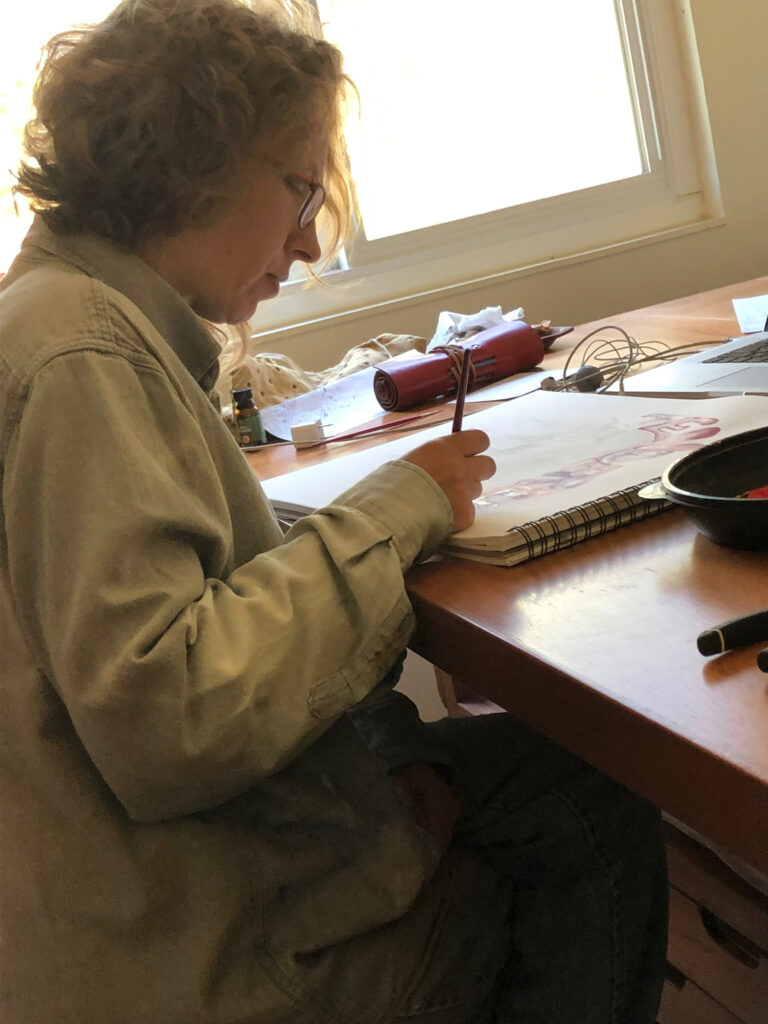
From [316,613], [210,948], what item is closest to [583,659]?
[316,613]

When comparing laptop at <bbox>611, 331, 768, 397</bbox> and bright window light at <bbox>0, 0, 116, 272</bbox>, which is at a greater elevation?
bright window light at <bbox>0, 0, 116, 272</bbox>

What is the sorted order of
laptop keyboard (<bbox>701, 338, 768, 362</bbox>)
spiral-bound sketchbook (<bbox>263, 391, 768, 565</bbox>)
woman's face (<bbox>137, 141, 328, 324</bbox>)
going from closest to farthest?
1. spiral-bound sketchbook (<bbox>263, 391, 768, 565</bbox>)
2. woman's face (<bbox>137, 141, 328, 324</bbox>)
3. laptop keyboard (<bbox>701, 338, 768, 362</bbox>)

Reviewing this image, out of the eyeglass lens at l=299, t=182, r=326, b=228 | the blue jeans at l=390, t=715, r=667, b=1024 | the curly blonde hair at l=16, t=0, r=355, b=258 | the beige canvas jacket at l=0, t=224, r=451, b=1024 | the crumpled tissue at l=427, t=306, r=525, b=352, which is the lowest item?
the blue jeans at l=390, t=715, r=667, b=1024

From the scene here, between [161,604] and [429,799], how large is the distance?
1.05ft

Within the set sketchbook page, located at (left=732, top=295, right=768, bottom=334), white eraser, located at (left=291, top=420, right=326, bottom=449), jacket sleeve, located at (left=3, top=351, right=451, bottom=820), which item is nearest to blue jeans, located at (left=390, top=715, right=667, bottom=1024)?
jacket sleeve, located at (left=3, top=351, right=451, bottom=820)

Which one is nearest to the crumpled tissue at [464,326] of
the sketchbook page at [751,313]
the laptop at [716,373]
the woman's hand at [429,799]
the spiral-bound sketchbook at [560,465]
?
the sketchbook page at [751,313]

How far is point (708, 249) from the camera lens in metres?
2.73

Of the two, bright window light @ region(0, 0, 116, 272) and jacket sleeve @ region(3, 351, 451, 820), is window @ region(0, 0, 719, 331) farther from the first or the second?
jacket sleeve @ region(3, 351, 451, 820)

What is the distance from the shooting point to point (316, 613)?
61 centimetres

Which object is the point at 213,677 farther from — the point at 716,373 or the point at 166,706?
the point at 716,373

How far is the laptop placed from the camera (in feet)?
3.35

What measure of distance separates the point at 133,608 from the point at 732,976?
831 mm

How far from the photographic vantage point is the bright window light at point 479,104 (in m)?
2.47

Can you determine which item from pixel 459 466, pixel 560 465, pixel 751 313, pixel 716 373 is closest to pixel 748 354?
pixel 716 373
